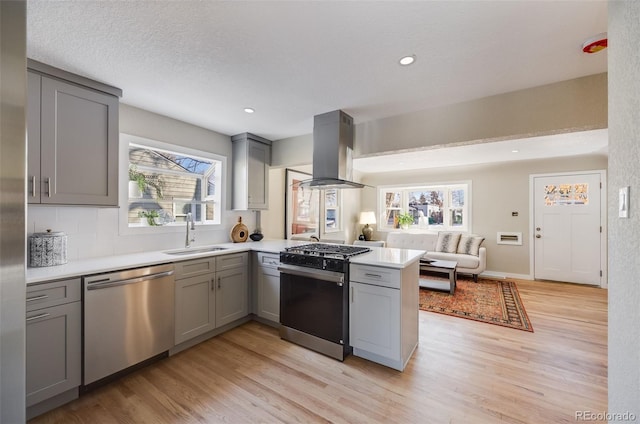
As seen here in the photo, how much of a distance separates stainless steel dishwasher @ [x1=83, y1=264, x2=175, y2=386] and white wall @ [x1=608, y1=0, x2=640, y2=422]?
2.71 m

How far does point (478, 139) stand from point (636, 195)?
1.82 m

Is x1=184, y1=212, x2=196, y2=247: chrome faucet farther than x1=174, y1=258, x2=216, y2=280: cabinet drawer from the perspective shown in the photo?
Yes

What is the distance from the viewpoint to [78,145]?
2.06 metres

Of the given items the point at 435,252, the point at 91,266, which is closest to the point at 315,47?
the point at 91,266

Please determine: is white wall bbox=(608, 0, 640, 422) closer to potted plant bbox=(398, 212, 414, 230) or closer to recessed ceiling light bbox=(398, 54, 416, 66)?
recessed ceiling light bbox=(398, 54, 416, 66)

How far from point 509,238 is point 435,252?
145 cm

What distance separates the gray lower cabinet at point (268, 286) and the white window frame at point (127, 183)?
3.15ft

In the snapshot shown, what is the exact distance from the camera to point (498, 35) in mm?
1576

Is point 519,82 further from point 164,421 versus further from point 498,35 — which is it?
point 164,421

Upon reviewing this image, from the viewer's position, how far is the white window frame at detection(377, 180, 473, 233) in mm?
5738

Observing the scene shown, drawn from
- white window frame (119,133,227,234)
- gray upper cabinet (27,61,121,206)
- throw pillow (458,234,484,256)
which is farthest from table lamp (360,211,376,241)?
gray upper cabinet (27,61,121,206)

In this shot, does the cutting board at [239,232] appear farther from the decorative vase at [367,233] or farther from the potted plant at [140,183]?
the decorative vase at [367,233]

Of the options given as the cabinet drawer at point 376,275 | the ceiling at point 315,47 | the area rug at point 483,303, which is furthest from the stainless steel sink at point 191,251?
the area rug at point 483,303

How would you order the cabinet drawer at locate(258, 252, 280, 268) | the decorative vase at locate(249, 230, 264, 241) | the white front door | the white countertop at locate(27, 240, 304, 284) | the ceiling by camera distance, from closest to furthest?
the ceiling
the white countertop at locate(27, 240, 304, 284)
the cabinet drawer at locate(258, 252, 280, 268)
the decorative vase at locate(249, 230, 264, 241)
the white front door
